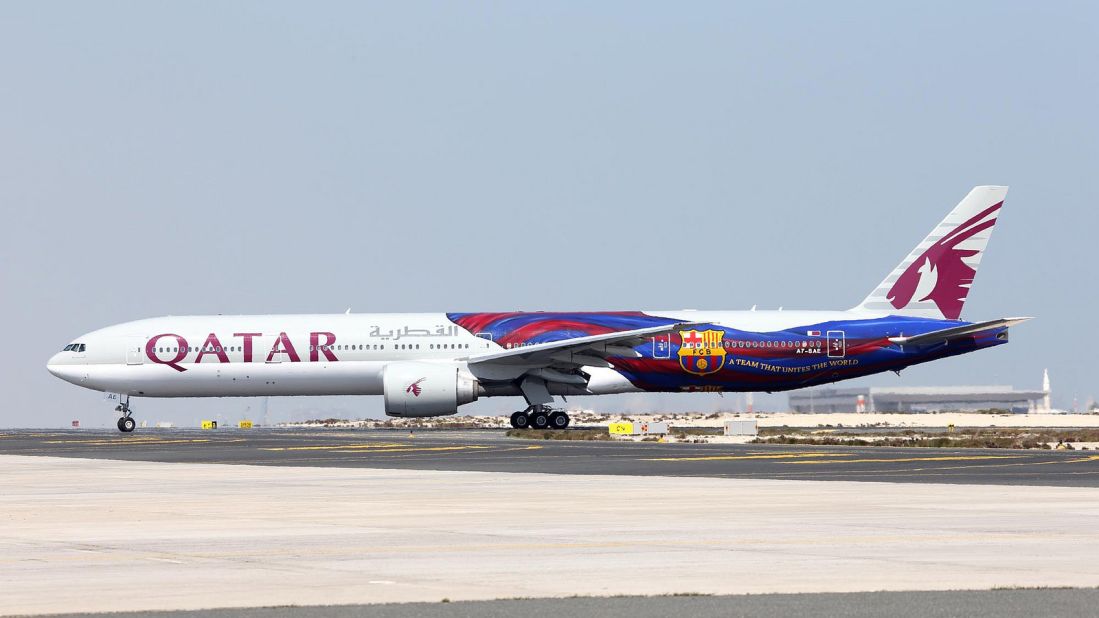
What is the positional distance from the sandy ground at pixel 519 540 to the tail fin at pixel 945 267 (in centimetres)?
3297

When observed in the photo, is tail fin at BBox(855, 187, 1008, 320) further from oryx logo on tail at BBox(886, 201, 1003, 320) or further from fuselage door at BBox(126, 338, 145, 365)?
fuselage door at BBox(126, 338, 145, 365)

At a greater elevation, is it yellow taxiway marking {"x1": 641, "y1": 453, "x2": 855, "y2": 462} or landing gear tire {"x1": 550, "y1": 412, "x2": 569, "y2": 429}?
landing gear tire {"x1": 550, "y1": 412, "x2": 569, "y2": 429}

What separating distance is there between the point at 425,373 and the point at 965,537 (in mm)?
36600

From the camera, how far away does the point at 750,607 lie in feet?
31.8

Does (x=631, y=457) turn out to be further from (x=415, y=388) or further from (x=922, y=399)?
(x=922, y=399)

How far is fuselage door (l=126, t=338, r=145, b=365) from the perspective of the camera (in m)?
53.9

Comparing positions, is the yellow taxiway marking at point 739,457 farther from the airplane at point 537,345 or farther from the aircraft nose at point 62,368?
the aircraft nose at point 62,368

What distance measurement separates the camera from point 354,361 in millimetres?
52188

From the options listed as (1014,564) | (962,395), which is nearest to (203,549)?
(1014,564)

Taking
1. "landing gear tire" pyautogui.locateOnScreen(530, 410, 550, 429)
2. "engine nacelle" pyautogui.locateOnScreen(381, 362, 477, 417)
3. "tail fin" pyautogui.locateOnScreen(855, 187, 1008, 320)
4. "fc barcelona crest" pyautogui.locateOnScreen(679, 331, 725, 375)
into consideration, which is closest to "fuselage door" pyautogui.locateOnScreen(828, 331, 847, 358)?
"tail fin" pyautogui.locateOnScreen(855, 187, 1008, 320)

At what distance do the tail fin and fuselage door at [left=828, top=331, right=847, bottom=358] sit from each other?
2.74 meters

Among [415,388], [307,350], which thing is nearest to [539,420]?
[415,388]

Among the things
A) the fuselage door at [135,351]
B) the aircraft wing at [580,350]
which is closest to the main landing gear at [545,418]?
the aircraft wing at [580,350]

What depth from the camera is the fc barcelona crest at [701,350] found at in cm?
5125
